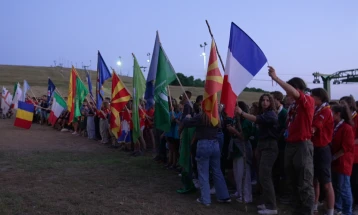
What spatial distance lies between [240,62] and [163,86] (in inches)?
92.2

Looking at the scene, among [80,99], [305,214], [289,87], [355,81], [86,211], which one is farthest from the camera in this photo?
[355,81]

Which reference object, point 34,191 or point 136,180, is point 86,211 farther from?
point 136,180

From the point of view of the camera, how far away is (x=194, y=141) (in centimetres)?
744

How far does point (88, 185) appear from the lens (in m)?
8.06

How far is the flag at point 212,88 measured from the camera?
6699 mm

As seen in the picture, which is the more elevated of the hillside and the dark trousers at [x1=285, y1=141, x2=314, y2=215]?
the hillside

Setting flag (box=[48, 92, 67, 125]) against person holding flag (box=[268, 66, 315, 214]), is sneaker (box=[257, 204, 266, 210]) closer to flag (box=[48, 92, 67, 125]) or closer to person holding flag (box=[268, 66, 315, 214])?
person holding flag (box=[268, 66, 315, 214])

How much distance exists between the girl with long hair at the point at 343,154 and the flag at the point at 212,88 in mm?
2030

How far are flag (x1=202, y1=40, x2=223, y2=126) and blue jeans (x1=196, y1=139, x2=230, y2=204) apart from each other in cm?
47

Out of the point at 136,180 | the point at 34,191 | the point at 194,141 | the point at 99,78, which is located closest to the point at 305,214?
the point at 194,141

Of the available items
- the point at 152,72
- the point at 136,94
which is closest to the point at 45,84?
the point at 136,94

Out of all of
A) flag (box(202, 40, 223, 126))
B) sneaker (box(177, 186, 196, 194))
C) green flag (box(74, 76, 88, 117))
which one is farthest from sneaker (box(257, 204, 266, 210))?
green flag (box(74, 76, 88, 117))

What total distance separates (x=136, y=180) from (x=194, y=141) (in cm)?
201

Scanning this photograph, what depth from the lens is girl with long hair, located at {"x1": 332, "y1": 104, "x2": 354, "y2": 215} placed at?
6262 mm
